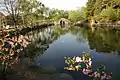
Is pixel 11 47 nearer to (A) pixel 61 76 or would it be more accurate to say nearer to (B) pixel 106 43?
(A) pixel 61 76

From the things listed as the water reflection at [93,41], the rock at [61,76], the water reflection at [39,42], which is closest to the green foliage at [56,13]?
the water reflection at [39,42]

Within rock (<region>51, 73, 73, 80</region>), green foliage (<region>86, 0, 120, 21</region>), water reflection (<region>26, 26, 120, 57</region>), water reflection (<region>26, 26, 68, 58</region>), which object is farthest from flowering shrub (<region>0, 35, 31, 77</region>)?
green foliage (<region>86, 0, 120, 21</region>)

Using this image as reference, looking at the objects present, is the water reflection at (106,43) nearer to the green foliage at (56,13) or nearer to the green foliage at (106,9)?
the green foliage at (106,9)

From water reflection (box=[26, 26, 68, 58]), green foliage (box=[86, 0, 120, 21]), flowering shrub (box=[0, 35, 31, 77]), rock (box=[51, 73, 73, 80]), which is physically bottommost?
water reflection (box=[26, 26, 68, 58])

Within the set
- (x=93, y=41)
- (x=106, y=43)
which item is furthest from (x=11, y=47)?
(x=93, y=41)

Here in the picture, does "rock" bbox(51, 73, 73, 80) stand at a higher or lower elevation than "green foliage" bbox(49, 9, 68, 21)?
lower

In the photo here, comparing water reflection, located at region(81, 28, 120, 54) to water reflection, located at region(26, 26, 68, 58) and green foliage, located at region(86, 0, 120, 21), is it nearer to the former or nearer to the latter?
water reflection, located at region(26, 26, 68, 58)

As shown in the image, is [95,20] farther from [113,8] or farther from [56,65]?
[56,65]

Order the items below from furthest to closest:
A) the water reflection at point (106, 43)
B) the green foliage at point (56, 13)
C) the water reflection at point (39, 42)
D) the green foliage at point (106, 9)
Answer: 1. the green foliage at point (56, 13)
2. the green foliage at point (106, 9)
3. the water reflection at point (106, 43)
4. the water reflection at point (39, 42)

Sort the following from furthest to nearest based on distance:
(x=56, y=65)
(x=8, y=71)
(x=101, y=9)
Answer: (x=101, y=9) < (x=56, y=65) < (x=8, y=71)

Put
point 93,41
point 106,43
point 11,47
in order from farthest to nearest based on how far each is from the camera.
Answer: point 93,41 → point 106,43 → point 11,47

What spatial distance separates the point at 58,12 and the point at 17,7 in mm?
110072

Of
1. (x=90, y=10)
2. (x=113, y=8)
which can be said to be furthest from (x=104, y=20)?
(x=90, y=10)

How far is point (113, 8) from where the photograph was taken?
95.6 meters
